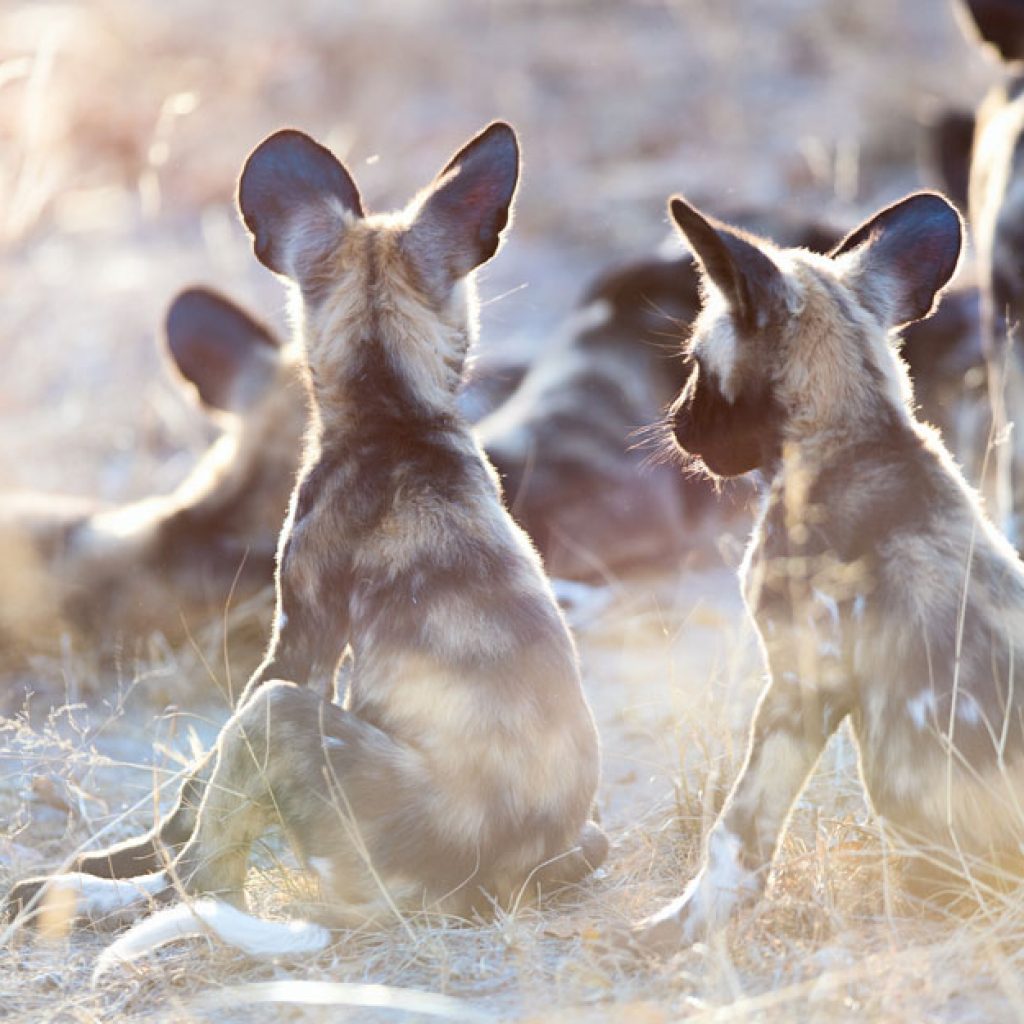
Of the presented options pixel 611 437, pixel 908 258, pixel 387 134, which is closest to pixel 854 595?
pixel 908 258

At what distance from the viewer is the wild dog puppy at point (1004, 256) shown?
4.61 metres

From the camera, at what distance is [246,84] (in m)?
10.6

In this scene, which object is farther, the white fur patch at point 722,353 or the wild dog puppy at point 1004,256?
the wild dog puppy at point 1004,256

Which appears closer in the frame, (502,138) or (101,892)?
(101,892)

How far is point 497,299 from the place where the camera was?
3512 mm

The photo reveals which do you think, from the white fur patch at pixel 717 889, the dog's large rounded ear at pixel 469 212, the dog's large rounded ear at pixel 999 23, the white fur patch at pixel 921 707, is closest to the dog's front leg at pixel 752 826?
the white fur patch at pixel 717 889

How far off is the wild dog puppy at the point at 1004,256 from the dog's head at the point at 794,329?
1.16 m

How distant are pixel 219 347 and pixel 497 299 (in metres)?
1.41

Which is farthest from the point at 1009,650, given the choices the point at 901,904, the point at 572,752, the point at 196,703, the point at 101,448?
the point at 101,448

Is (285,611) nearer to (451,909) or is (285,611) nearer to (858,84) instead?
(451,909)

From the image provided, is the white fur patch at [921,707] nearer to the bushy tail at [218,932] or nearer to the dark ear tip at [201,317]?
the bushy tail at [218,932]

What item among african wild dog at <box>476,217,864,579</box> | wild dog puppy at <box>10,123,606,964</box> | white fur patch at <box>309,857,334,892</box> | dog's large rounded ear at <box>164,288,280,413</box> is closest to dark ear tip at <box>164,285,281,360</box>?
dog's large rounded ear at <box>164,288,280,413</box>

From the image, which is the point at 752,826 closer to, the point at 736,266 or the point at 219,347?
the point at 736,266

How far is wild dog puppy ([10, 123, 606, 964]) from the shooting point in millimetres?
2686
